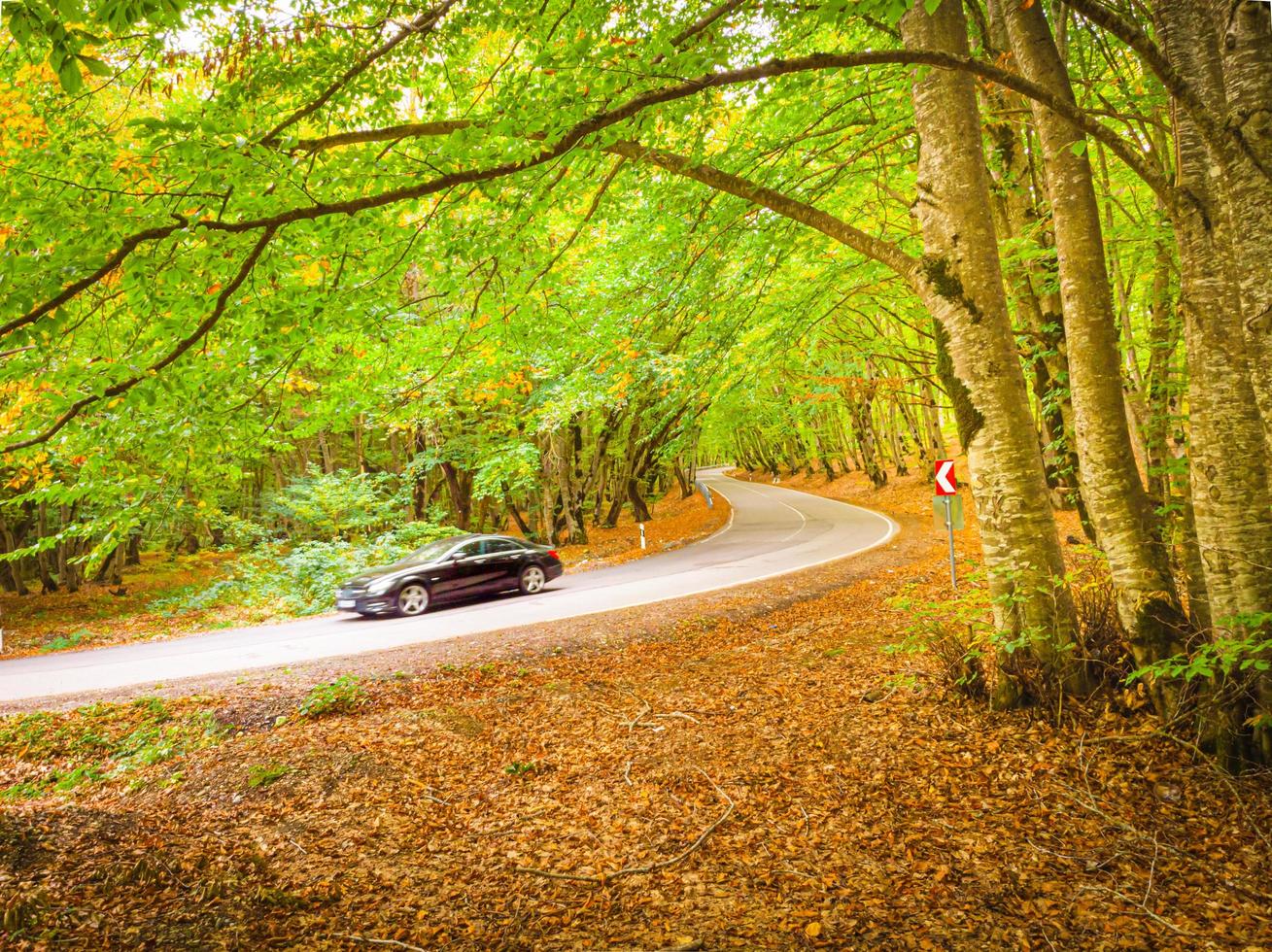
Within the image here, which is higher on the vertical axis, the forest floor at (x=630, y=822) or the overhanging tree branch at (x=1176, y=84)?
the overhanging tree branch at (x=1176, y=84)

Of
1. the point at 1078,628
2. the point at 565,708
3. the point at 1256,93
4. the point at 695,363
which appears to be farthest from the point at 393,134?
the point at 1078,628

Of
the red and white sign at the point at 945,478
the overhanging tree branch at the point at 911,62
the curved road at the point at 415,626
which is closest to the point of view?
the overhanging tree branch at the point at 911,62

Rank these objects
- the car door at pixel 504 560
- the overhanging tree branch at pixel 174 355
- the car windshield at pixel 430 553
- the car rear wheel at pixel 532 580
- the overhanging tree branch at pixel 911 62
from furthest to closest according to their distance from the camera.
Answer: the car rear wheel at pixel 532 580, the car door at pixel 504 560, the car windshield at pixel 430 553, the overhanging tree branch at pixel 174 355, the overhanging tree branch at pixel 911 62

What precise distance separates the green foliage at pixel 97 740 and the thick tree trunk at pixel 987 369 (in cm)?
682

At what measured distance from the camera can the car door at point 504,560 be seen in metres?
13.2

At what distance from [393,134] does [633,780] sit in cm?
610

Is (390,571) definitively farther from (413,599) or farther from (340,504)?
(340,504)

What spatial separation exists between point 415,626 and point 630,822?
301 inches

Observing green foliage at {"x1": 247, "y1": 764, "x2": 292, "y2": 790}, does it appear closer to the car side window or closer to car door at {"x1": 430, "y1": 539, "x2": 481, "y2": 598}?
car door at {"x1": 430, "y1": 539, "x2": 481, "y2": 598}

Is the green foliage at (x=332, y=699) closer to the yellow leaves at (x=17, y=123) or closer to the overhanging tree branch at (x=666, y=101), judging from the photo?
the overhanging tree branch at (x=666, y=101)

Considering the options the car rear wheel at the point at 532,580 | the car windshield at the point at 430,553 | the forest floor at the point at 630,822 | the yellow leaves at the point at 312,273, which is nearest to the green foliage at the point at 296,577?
the car windshield at the point at 430,553

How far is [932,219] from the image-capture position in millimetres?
4883

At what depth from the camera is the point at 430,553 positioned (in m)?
12.8

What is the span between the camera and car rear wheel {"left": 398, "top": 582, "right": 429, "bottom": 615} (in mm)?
11953
